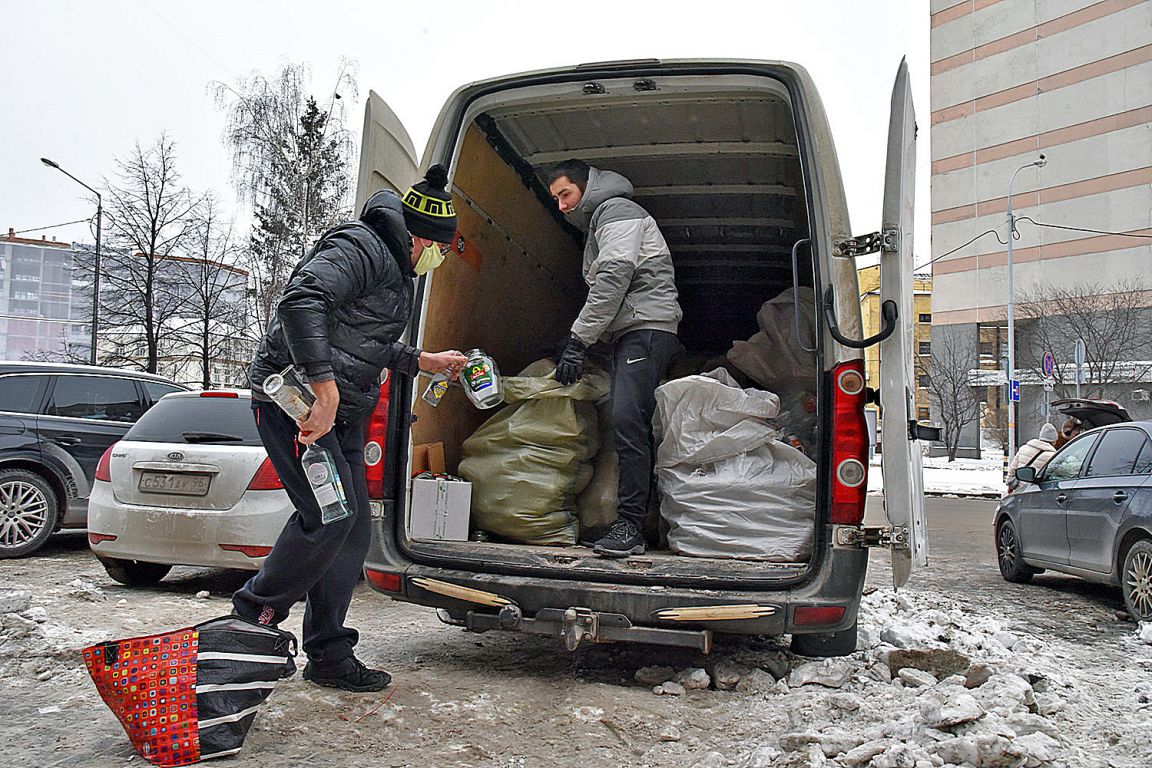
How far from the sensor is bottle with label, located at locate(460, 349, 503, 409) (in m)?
Answer: 4.52

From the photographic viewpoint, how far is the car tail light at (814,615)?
3656 mm

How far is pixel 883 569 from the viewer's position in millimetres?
7918

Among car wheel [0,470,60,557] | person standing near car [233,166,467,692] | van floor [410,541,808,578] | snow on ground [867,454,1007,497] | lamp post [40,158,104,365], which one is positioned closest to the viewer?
person standing near car [233,166,467,692]

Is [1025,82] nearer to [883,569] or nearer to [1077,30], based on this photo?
[1077,30]

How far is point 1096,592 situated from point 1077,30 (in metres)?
38.4

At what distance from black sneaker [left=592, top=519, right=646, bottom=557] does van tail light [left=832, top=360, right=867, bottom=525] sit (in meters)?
1.05

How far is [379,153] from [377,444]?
49.7 inches

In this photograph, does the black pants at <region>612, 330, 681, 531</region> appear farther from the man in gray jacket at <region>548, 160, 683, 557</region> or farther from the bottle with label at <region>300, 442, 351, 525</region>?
the bottle with label at <region>300, 442, 351, 525</region>

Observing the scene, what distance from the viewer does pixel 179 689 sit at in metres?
2.98

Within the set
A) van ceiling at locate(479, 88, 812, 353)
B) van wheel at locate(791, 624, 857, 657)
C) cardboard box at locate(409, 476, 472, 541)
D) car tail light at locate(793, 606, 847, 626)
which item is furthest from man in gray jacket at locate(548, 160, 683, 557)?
car tail light at locate(793, 606, 847, 626)

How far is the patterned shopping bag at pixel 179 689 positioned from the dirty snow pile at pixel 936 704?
1.47 metres

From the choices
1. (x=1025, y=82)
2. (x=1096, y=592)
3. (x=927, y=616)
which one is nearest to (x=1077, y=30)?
(x=1025, y=82)

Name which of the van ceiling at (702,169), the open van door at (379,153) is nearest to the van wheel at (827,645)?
the van ceiling at (702,169)

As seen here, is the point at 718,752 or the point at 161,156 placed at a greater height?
the point at 161,156
